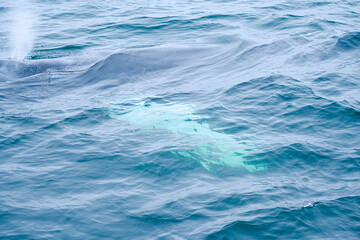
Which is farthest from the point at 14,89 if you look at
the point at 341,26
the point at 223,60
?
the point at 341,26

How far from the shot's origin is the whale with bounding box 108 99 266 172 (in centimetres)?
1057

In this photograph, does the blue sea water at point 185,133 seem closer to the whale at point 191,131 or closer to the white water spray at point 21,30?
the whale at point 191,131

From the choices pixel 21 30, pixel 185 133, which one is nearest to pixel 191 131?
pixel 185 133

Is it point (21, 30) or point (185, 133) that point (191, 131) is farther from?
point (21, 30)

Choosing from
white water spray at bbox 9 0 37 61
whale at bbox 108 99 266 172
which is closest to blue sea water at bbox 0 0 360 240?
whale at bbox 108 99 266 172

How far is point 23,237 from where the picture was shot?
8164mm

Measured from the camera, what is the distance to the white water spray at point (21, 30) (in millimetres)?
18441

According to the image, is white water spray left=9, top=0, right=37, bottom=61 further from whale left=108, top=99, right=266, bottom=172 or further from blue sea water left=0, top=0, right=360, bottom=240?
whale left=108, top=99, right=266, bottom=172

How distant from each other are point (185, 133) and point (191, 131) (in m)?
0.18

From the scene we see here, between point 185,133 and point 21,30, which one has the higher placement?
point 21,30

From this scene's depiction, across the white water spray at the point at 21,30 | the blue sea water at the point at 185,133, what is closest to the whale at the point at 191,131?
the blue sea water at the point at 185,133

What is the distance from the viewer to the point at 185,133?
11836mm

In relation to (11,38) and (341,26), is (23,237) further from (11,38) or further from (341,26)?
(341,26)

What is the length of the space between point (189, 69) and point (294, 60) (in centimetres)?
377
